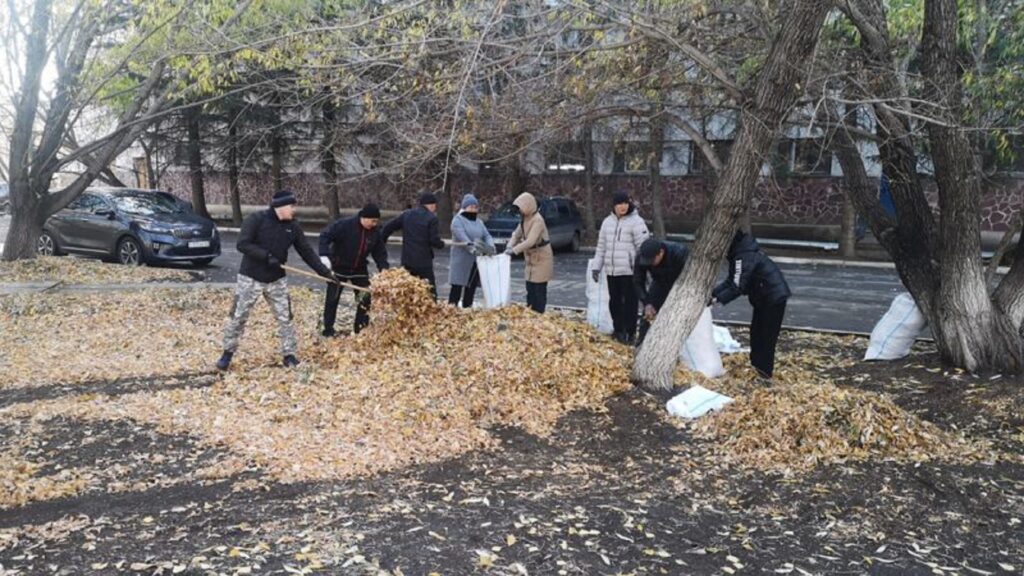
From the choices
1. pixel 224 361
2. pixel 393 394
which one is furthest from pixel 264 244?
pixel 393 394

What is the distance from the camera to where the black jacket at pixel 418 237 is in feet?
30.0

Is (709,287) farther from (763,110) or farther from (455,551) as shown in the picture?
(455,551)

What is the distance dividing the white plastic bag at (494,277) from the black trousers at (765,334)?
302 cm

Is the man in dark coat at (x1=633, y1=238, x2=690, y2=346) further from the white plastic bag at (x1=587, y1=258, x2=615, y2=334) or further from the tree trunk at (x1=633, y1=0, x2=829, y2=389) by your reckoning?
the white plastic bag at (x1=587, y1=258, x2=615, y2=334)

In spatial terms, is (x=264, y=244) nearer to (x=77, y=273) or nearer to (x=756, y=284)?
(x=756, y=284)

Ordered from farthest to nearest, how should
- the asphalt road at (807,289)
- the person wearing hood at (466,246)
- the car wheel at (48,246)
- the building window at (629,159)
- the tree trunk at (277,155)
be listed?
the tree trunk at (277,155)
the building window at (629,159)
the car wheel at (48,246)
the asphalt road at (807,289)
the person wearing hood at (466,246)

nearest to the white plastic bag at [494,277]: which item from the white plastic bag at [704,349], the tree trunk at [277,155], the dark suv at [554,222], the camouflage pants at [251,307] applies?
the camouflage pants at [251,307]

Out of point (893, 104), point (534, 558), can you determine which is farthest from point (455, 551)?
point (893, 104)

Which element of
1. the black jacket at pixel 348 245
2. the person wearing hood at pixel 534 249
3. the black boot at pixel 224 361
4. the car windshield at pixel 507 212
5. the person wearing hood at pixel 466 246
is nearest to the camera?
the black boot at pixel 224 361

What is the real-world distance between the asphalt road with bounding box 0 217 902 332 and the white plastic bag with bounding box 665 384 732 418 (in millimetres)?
4847

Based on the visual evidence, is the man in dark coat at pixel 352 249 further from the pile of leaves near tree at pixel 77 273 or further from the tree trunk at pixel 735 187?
the pile of leaves near tree at pixel 77 273

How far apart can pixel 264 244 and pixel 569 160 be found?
18.3 m

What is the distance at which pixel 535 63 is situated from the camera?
7.82 m

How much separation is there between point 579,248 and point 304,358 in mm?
14756
